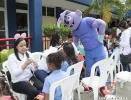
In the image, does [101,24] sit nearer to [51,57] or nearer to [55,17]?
[51,57]

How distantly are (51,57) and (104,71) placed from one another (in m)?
1.33

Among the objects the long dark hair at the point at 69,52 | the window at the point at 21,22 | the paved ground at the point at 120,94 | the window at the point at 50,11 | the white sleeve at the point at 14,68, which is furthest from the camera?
the window at the point at 50,11

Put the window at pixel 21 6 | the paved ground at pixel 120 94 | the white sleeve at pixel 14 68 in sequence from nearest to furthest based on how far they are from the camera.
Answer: the white sleeve at pixel 14 68 → the paved ground at pixel 120 94 → the window at pixel 21 6

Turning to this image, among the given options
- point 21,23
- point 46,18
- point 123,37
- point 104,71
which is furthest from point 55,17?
point 104,71

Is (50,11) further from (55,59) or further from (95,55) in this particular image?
(55,59)

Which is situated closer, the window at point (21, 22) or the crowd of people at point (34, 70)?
the crowd of people at point (34, 70)

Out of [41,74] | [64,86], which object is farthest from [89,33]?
[64,86]

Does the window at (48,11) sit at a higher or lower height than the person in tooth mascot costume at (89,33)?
higher

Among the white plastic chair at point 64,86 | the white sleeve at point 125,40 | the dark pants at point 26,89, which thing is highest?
the white sleeve at point 125,40

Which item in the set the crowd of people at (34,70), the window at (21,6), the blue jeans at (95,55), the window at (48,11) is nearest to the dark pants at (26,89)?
the crowd of people at (34,70)

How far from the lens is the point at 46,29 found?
5098mm

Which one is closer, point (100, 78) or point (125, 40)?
point (100, 78)

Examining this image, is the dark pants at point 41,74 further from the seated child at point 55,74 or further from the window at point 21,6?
the window at point 21,6

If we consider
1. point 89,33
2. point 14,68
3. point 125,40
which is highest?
point 89,33
